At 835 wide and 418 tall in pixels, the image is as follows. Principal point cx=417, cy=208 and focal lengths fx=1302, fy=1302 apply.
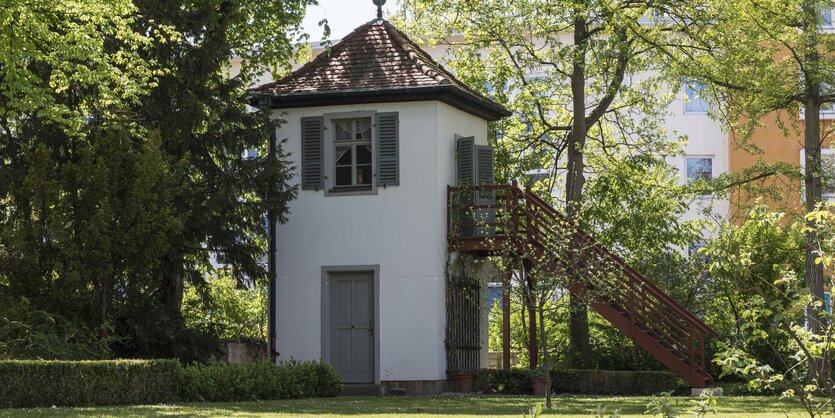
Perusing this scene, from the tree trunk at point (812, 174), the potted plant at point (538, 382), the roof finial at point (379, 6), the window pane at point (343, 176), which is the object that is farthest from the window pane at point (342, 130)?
the tree trunk at point (812, 174)

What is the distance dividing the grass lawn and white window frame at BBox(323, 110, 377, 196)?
5018 mm

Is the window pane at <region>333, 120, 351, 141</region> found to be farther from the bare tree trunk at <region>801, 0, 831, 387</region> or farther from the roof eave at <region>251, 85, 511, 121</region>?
the bare tree trunk at <region>801, 0, 831, 387</region>

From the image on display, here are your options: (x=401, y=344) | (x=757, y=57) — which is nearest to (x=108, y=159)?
(x=401, y=344)

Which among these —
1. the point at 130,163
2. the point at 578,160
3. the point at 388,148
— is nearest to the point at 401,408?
the point at 130,163

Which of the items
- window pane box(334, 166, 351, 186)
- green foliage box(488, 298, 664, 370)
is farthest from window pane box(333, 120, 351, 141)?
green foliage box(488, 298, 664, 370)

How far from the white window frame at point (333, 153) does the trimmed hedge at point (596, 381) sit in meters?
4.23

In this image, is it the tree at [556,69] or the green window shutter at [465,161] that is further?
the tree at [556,69]

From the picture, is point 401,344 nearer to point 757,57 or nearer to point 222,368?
point 222,368

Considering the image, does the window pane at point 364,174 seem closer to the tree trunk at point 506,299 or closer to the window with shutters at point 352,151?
the window with shutters at point 352,151

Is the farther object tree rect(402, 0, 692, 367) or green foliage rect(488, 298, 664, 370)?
tree rect(402, 0, 692, 367)

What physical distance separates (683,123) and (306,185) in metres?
27.7

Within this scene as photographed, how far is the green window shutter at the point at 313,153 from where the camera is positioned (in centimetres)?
2540

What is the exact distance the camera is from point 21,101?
20.9 m

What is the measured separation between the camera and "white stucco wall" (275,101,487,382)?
80.8 feet
